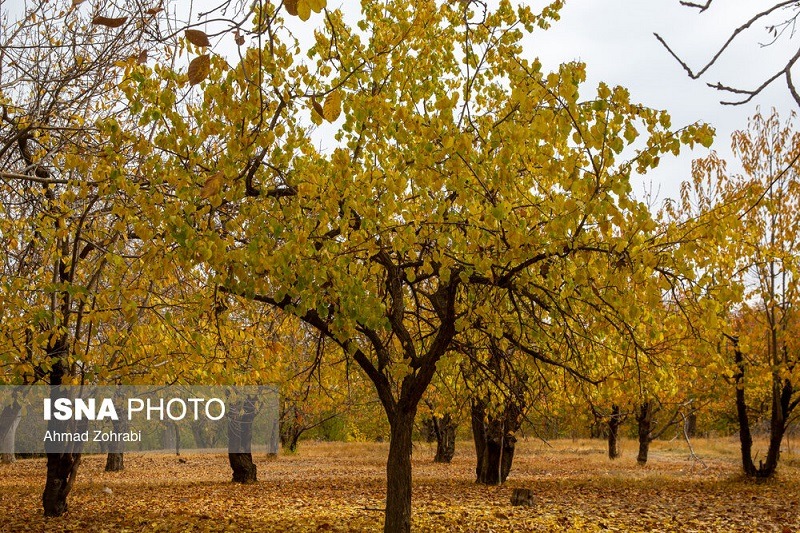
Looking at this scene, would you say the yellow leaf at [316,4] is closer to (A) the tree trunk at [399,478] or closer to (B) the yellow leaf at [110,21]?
(B) the yellow leaf at [110,21]

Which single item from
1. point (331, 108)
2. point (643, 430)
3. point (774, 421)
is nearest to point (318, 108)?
point (331, 108)

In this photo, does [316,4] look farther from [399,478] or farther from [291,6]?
[399,478]

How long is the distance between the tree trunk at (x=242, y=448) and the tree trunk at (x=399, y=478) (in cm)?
844

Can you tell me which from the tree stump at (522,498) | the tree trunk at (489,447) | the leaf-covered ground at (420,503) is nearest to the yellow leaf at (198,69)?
the leaf-covered ground at (420,503)

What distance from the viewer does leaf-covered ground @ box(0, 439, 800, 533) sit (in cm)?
923

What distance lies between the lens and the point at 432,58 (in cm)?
748

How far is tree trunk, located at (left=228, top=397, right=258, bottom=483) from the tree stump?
644 centimetres

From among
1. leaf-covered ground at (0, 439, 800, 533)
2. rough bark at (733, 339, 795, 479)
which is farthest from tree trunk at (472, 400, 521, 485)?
rough bark at (733, 339, 795, 479)

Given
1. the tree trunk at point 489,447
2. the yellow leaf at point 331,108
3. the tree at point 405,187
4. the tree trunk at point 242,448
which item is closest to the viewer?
the yellow leaf at point 331,108

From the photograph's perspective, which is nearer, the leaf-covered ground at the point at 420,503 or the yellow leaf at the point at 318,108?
the yellow leaf at the point at 318,108

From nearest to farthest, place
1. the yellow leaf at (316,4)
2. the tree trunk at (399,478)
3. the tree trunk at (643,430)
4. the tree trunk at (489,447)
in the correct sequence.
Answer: the yellow leaf at (316,4) → the tree trunk at (399,478) → the tree trunk at (489,447) → the tree trunk at (643,430)

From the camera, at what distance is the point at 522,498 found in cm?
1121

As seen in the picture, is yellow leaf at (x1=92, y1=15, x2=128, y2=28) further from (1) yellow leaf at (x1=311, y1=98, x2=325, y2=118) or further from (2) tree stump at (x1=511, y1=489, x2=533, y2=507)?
(2) tree stump at (x1=511, y1=489, x2=533, y2=507)

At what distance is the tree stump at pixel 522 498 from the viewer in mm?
11148
